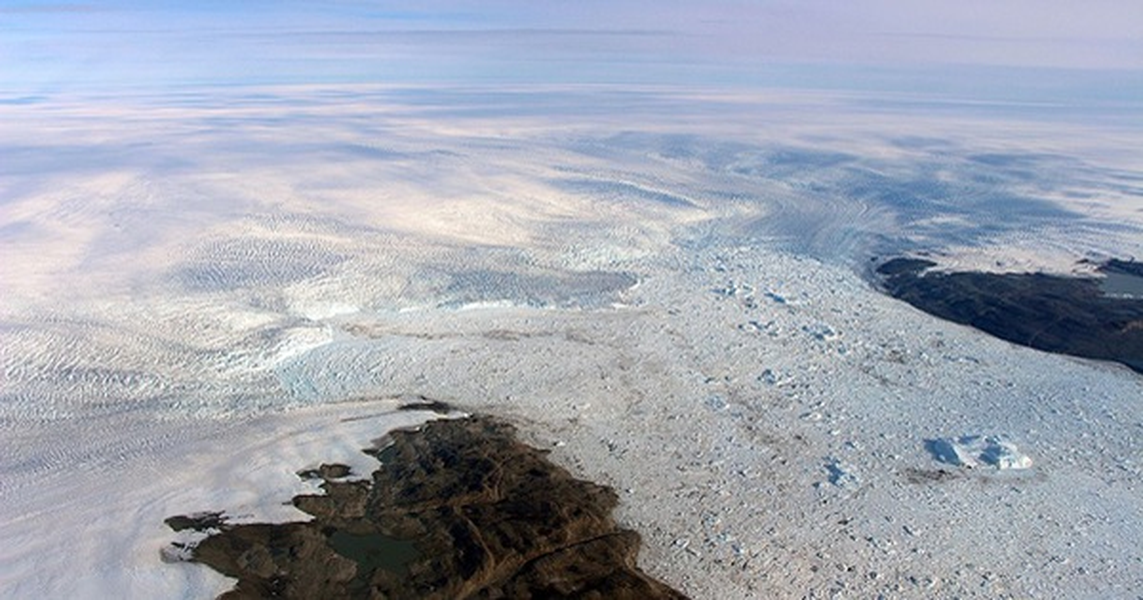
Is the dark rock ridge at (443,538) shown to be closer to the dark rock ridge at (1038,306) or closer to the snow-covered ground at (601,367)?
the snow-covered ground at (601,367)

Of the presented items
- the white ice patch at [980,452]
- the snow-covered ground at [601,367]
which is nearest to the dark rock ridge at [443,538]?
the snow-covered ground at [601,367]

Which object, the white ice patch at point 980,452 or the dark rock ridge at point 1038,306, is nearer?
the white ice patch at point 980,452

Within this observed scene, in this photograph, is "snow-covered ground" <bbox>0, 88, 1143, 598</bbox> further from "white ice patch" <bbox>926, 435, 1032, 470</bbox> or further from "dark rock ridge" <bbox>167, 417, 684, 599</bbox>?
"dark rock ridge" <bbox>167, 417, 684, 599</bbox>

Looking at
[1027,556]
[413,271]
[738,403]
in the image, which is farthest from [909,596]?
[413,271]

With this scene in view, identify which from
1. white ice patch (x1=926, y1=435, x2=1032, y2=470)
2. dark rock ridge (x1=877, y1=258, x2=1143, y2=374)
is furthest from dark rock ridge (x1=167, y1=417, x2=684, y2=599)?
dark rock ridge (x1=877, y1=258, x2=1143, y2=374)

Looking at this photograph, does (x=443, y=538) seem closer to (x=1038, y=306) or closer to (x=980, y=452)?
(x=980, y=452)

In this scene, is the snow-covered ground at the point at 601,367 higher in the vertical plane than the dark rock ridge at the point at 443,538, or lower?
higher
